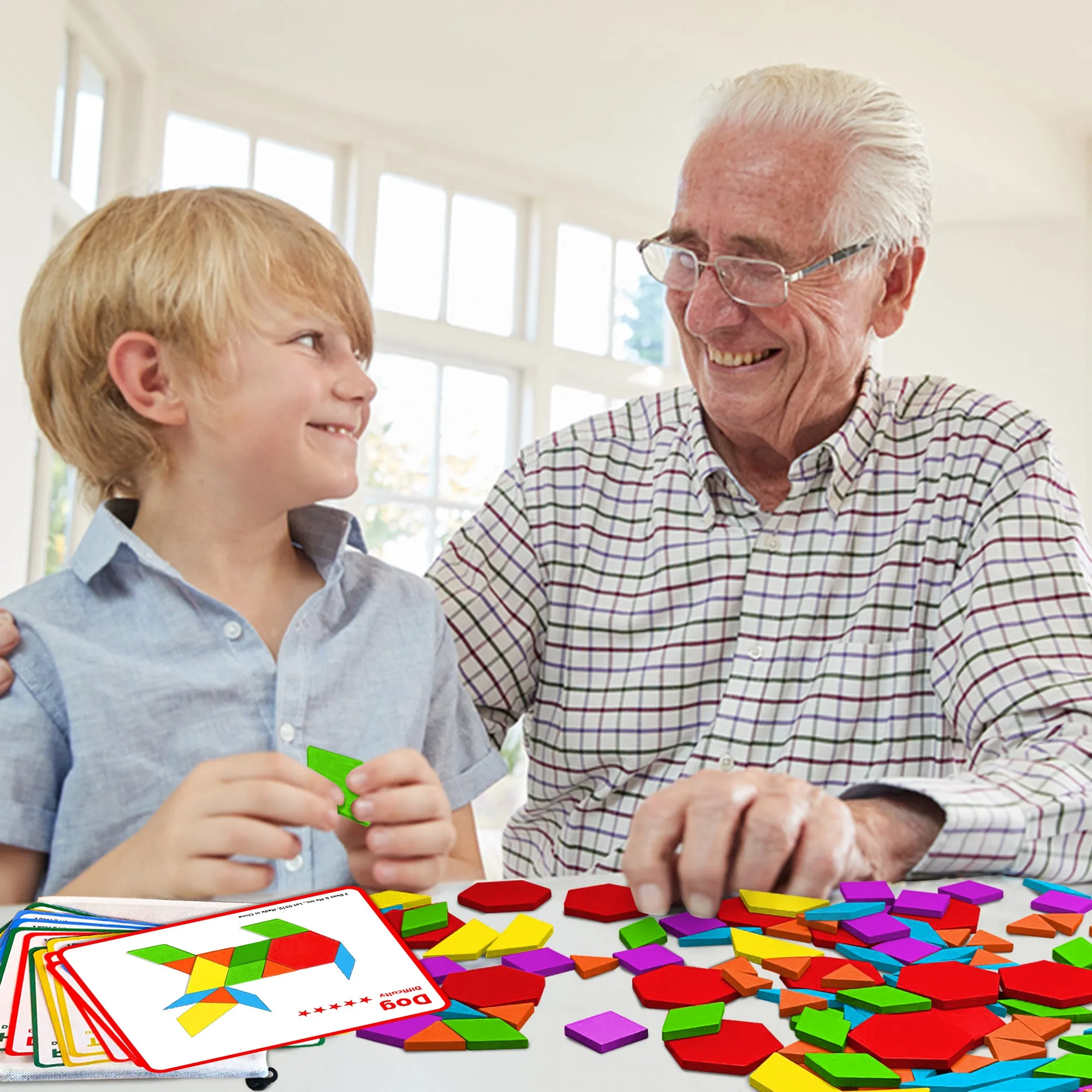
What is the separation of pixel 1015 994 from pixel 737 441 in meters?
1.05

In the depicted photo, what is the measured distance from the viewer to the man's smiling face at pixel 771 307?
1519 mm

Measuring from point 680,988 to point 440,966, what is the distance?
12cm

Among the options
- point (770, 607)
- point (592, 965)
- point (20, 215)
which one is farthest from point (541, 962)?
point (20, 215)

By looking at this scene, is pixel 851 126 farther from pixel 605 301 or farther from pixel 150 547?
pixel 605 301

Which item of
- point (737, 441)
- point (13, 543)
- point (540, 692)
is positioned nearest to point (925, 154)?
point (737, 441)

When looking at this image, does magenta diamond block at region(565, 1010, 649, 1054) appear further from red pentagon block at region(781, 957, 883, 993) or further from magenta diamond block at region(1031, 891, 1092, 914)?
magenta diamond block at region(1031, 891, 1092, 914)

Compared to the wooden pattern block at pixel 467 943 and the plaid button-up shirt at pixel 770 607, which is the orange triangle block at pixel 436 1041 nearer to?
the wooden pattern block at pixel 467 943

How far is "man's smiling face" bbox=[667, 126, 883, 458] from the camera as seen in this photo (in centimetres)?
152

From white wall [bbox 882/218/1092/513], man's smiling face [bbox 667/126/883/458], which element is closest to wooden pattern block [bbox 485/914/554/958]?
man's smiling face [bbox 667/126/883/458]

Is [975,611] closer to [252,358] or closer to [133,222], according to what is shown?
[252,358]

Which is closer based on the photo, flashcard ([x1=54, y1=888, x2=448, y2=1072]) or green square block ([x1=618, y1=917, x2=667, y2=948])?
flashcard ([x1=54, y1=888, x2=448, y2=1072])

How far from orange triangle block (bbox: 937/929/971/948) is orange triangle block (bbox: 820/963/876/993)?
112 mm

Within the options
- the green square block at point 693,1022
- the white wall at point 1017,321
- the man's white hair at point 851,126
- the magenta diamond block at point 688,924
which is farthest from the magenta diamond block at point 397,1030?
the white wall at point 1017,321

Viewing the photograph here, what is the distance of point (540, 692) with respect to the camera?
61.6 inches
